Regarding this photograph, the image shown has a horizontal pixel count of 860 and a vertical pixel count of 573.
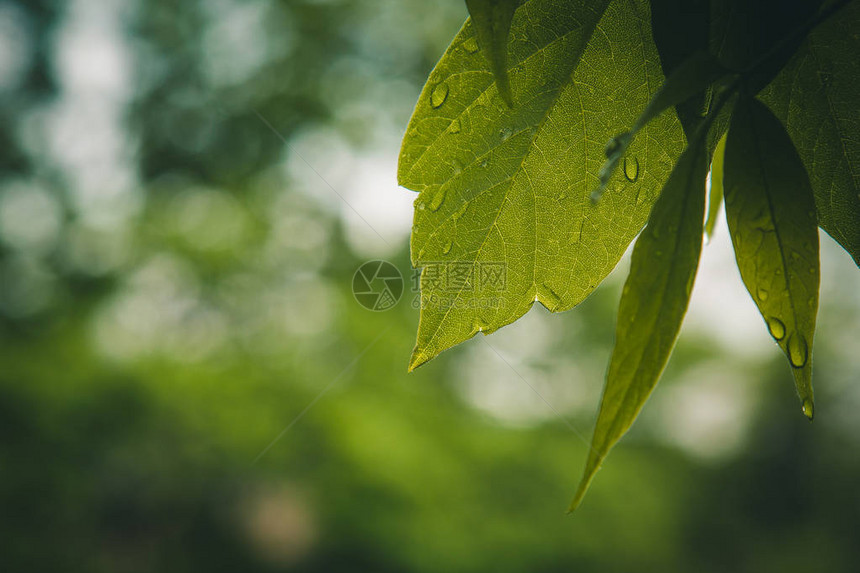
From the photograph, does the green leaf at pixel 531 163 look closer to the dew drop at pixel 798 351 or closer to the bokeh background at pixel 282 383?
the dew drop at pixel 798 351

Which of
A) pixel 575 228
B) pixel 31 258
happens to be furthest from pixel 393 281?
pixel 575 228

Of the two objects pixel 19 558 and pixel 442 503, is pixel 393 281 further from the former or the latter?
pixel 19 558

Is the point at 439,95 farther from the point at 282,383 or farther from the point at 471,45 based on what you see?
the point at 282,383

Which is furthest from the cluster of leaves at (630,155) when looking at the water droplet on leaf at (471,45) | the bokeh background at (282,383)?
the bokeh background at (282,383)

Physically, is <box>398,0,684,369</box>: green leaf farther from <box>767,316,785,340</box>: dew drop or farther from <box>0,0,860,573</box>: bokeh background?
<box>0,0,860,573</box>: bokeh background

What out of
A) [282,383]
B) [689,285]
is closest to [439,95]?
[689,285]
